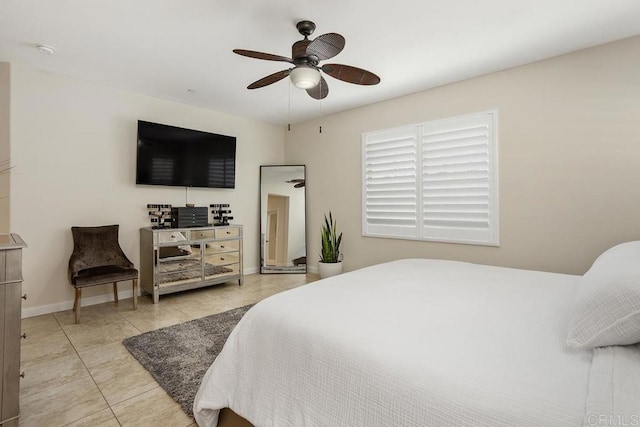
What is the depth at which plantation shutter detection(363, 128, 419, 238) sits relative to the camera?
3830mm

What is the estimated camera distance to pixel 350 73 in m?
2.39

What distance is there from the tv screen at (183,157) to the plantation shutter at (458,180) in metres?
2.81

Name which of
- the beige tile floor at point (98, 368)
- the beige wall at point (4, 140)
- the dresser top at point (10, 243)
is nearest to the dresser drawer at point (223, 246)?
the beige tile floor at point (98, 368)

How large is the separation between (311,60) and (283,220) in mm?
3056

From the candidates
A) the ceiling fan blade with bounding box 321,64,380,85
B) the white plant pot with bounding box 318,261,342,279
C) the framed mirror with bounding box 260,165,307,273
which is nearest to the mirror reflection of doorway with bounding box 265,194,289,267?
the framed mirror with bounding box 260,165,307,273

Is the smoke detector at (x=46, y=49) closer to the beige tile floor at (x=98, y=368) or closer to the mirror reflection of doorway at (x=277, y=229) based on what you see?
the beige tile floor at (x=98, y=368)

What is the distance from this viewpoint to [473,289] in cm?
174

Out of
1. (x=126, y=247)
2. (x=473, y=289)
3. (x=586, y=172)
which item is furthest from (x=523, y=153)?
(x=126, y=247)

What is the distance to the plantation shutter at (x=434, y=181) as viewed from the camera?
129 inches

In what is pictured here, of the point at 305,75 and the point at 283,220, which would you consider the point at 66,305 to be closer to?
the point at 283,220

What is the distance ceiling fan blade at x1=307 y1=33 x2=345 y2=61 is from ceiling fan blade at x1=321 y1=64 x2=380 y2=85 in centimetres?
19

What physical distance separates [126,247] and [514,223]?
4419 mm

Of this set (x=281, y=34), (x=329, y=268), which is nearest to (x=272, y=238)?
(x=329, y=268)

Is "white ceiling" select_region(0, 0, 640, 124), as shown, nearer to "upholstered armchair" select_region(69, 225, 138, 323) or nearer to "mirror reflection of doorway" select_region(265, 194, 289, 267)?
"upholstered armchair" select_region(69, 225, 138, 323)
